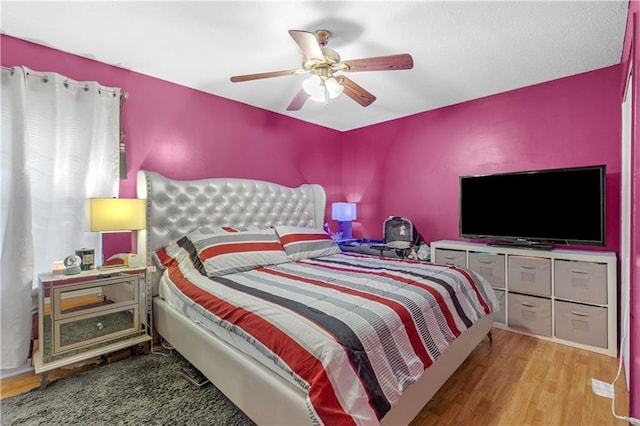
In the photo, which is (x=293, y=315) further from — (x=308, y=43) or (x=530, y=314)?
(x=530, y=314)

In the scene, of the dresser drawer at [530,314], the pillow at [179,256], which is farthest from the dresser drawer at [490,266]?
the pillow at [179,256]

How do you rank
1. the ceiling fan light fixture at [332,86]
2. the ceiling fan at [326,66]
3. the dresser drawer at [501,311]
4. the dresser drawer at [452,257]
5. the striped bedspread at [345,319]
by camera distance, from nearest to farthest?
the striped bedspread at [345,319], the ceiling fan at [326,66], the ceiling fan light fixture at [332,86], the dresser drawer at [501,311], the dresser drawer at [452,257]

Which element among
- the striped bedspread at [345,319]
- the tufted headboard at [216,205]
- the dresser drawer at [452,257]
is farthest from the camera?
the dresser drawer at [452,257]

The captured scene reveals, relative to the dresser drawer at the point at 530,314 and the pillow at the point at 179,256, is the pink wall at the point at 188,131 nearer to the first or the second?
the pillow at the point at 179,256

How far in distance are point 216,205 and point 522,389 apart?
298 centimetres

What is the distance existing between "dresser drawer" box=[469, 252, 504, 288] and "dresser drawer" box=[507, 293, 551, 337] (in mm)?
177

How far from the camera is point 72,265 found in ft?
7.15

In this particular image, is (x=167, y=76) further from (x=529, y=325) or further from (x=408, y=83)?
(x=529, y=325)

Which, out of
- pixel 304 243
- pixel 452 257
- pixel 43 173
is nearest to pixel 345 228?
pixel 304 243

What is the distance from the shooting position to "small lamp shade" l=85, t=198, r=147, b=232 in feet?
7.30

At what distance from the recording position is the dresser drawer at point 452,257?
3.24 metres

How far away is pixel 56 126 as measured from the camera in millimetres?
2344

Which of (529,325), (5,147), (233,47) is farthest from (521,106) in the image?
(5,147)

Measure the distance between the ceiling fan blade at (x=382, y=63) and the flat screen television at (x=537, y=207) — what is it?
186 cm
